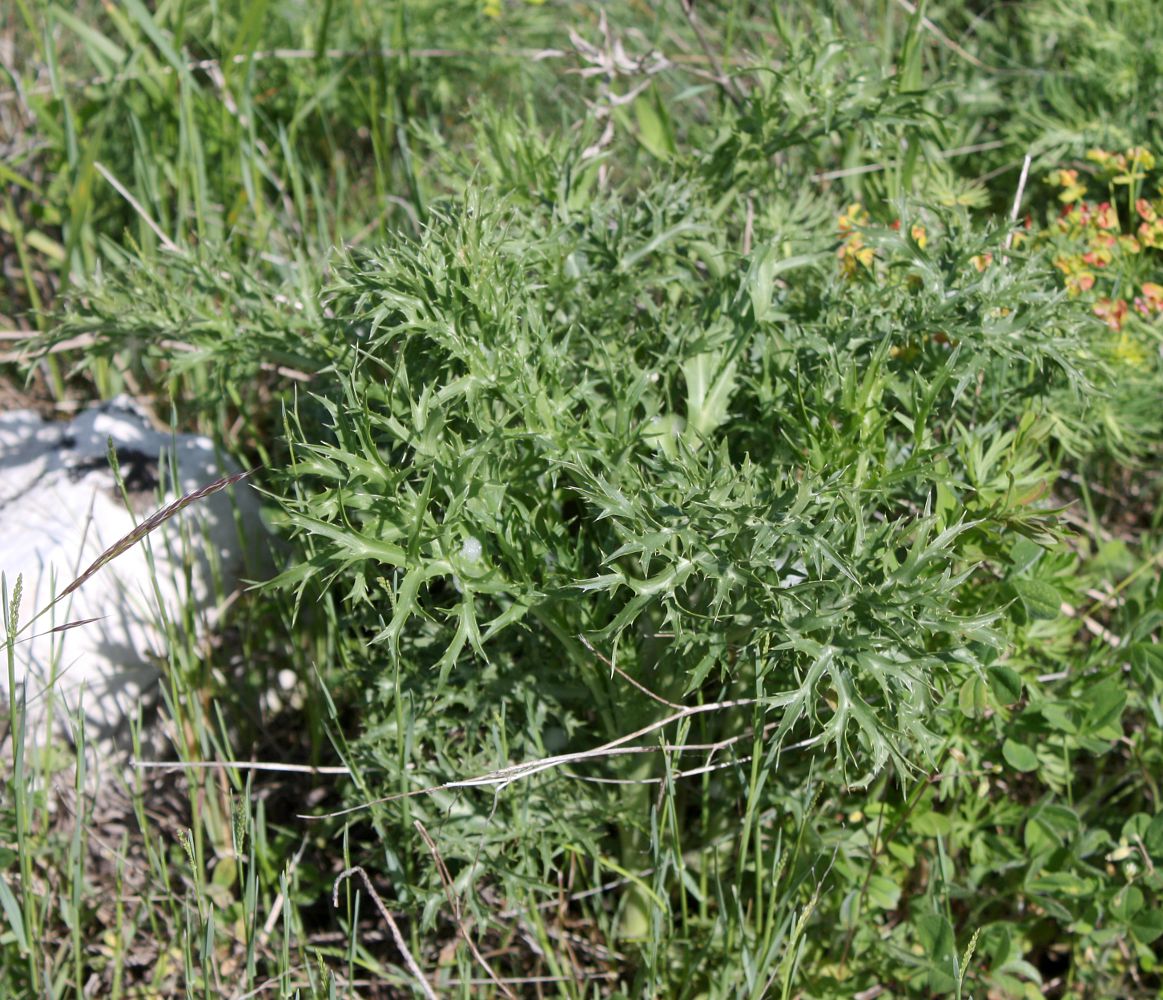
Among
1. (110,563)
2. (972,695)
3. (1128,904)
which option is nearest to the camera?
(972,695)

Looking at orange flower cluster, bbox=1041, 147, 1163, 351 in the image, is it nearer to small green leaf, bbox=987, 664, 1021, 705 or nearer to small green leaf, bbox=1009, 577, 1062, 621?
small green leaf, bbox=1009, 577, 1062, 621

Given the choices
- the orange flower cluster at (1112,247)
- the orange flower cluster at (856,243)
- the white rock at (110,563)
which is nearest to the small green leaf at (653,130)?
the orange flower cluster at (856,243)

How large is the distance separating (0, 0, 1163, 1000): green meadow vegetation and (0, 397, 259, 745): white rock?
0.10m

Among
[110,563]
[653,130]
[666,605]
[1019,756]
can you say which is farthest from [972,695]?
[110,563]

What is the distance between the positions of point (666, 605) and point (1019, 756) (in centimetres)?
84

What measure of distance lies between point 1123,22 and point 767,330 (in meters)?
1.86

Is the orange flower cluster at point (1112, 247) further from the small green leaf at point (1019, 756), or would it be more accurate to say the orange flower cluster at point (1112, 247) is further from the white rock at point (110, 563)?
the white rock at point (110, 563)

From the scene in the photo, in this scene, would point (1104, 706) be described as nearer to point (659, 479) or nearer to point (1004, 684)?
point (1004, 684)

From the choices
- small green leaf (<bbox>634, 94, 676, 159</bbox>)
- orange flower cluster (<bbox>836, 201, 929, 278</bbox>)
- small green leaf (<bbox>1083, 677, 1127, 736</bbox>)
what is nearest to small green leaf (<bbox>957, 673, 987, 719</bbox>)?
small green leaf (<bbox>1083, 677, 1127, 736</bbox>)

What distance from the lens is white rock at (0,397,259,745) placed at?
7.58ft

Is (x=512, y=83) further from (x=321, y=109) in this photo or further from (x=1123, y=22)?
(x=1123, y=22)

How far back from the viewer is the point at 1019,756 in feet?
6.37

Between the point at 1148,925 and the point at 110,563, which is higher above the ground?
the point at 110,563

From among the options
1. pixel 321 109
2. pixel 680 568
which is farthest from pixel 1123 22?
pixel 680 568
